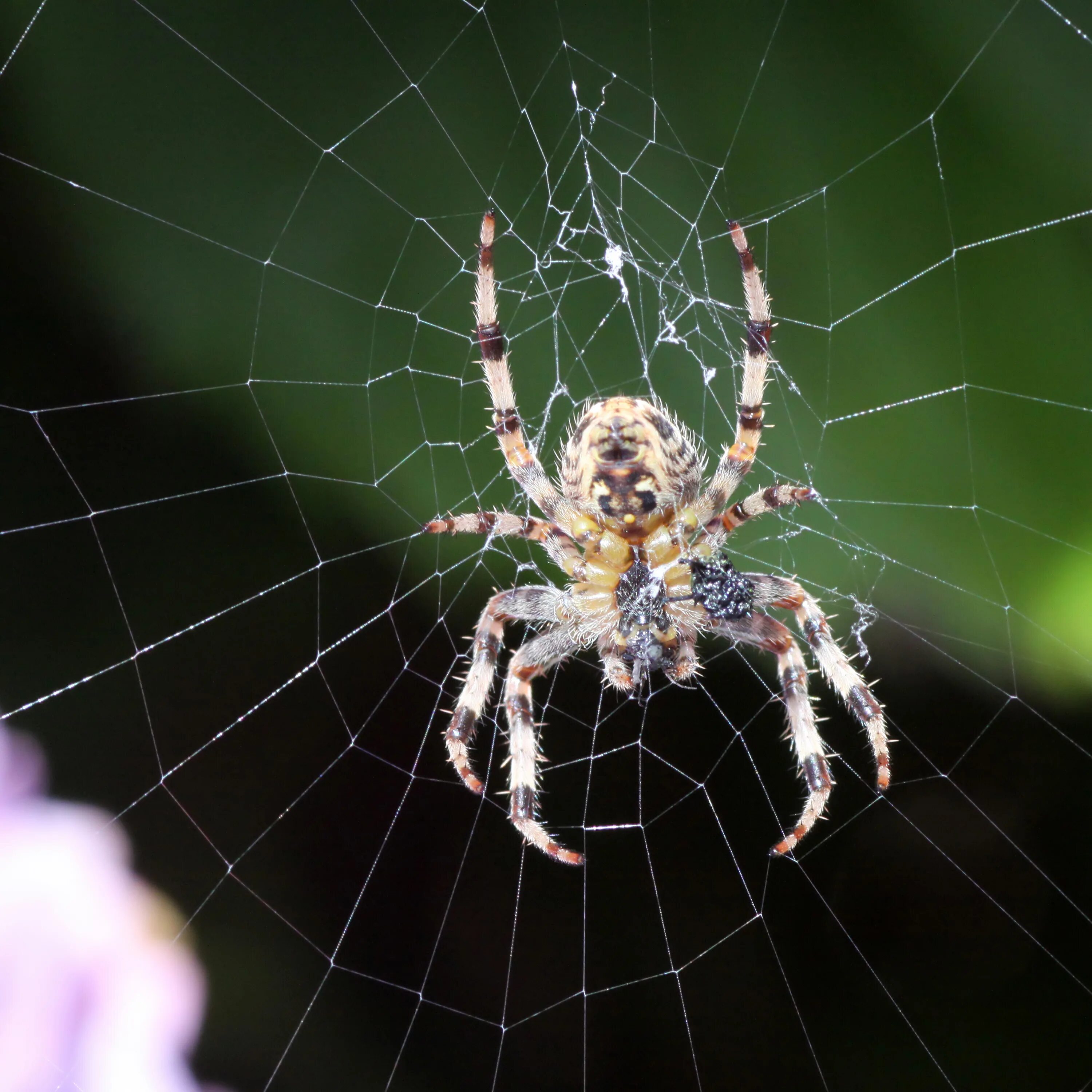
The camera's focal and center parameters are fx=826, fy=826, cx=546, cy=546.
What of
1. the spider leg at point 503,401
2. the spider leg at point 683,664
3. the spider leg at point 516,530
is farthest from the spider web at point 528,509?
the spider leg at point 683,664

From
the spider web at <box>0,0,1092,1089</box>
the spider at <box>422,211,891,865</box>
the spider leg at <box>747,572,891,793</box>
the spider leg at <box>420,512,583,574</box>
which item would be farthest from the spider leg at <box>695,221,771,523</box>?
the spider leg at <box>420,512,583,574</box>

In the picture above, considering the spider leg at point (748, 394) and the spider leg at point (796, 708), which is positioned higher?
the spider leg at point (748, 394)

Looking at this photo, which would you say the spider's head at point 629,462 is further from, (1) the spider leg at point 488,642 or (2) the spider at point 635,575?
(1) the spider leg at point 488,642

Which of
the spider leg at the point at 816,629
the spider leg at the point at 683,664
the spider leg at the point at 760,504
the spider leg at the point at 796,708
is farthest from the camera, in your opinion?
the spider leg at the point at 683,664

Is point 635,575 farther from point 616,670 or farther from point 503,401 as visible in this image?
point 503,401

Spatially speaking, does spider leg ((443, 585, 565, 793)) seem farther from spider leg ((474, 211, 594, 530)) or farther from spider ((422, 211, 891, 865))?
spider leg ((474, 211, 594, 530))
